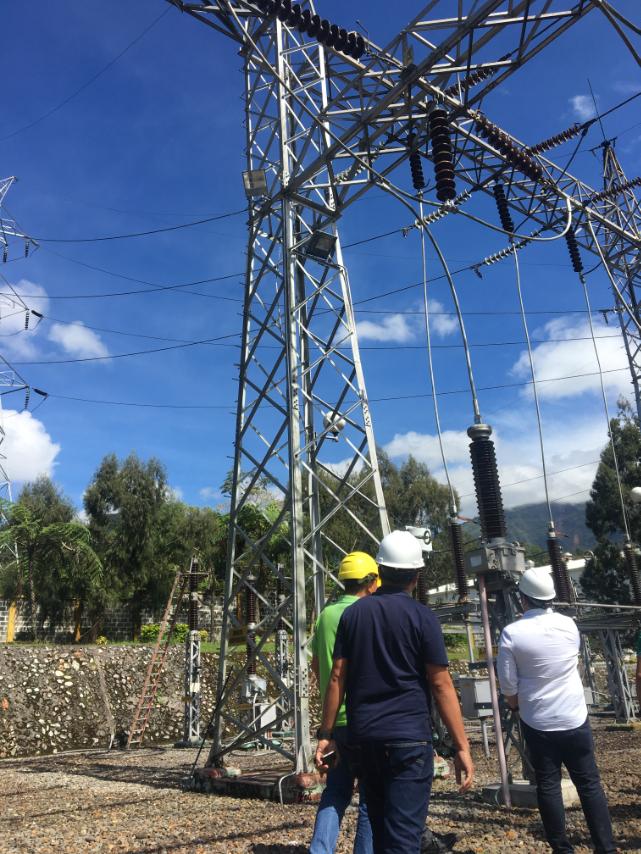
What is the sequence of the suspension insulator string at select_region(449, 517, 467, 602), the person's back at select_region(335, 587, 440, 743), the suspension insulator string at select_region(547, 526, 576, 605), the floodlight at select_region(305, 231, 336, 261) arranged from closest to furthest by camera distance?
the person's back at select_region(335, 587, 440, 743) → the floodlight at select_region(305, 231, 336, 261) → the suspension insulator string at select_region(449, 517, 467, 602) → the suspension insulator string at select_region(547, 526, 576, 605)

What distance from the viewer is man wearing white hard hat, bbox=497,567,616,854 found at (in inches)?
157

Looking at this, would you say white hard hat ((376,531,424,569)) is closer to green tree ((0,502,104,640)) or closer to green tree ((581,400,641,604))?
green tree ((0,502,104,640))

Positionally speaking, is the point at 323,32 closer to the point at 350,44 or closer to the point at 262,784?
the point at 350,44

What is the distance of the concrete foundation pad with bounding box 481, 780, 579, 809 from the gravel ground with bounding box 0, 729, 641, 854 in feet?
0.58

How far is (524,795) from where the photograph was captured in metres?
6.24

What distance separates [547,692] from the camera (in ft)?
13.7

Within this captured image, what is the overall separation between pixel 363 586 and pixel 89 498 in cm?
3311

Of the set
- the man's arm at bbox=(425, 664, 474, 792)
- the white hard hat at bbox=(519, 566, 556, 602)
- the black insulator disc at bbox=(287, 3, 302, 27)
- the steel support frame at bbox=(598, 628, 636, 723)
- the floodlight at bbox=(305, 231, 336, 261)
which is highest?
the black insulator disc at bbox=(287, 3, 302, 27)

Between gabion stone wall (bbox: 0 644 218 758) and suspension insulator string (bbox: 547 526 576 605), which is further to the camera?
gabion stone wall (bbox: 0 644 218 758)

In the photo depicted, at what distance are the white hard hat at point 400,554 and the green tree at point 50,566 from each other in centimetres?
2289

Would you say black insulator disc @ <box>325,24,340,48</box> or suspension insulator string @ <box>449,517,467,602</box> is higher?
black insulator disc @ <box>325,24,340,48</box>

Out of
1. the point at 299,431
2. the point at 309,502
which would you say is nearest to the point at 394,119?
the point at 299,431

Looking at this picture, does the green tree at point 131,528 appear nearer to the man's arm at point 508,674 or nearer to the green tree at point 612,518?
the green tree at point 612,518

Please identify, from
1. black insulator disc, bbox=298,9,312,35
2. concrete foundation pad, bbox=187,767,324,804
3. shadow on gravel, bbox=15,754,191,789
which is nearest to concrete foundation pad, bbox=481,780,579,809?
concrete foundation pad, bbox=187,767,324,804
